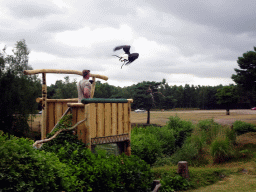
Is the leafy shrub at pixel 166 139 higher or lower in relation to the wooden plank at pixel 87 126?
lower

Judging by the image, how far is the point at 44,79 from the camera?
8.38 metres

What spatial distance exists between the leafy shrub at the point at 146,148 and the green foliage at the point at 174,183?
2179 millimetres

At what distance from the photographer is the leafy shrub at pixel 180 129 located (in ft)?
55.2

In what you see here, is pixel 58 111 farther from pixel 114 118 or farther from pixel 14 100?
pixel 14 100

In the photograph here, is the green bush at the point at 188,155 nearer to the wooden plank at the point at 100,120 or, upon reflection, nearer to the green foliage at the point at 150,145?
the green foliage at the point at 150,145

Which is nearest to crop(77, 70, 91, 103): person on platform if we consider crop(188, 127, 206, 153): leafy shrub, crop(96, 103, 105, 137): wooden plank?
crop(96, 103, 105, 137): wooden plank

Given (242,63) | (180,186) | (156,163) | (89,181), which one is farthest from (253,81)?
(89,181)

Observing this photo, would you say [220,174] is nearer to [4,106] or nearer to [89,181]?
[89,181]

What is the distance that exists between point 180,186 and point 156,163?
291cm

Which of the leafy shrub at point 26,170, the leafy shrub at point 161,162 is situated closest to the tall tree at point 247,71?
the leafy shrub at point 161,162

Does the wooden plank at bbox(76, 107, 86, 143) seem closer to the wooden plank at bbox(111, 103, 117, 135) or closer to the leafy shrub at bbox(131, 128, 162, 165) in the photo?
the wooden plank at bbox(111, 103, 117, 135)

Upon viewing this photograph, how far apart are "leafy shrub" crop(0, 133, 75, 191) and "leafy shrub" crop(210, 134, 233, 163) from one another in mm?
8942

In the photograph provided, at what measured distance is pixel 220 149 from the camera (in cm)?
1234

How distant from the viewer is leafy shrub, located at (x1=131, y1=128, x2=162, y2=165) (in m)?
11.5
